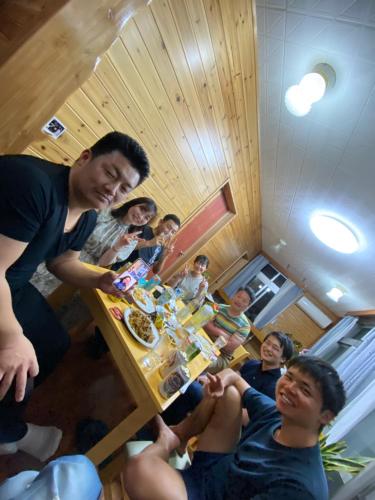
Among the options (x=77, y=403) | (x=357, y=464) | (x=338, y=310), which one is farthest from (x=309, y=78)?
(x=338, y=310)

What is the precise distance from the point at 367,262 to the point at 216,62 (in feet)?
9.77

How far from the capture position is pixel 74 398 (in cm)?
Result: 155

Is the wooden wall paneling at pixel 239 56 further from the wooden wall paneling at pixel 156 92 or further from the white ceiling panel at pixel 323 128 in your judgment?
the wooden wall paneling at pixel 156 92

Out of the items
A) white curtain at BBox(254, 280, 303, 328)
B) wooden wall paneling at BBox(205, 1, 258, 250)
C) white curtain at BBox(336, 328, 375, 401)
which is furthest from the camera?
white curtain at BBox(254, 280, 303, 328)

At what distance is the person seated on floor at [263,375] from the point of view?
1.61m

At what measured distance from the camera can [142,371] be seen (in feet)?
3.61

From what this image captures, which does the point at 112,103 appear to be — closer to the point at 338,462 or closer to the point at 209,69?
the point at 209,69

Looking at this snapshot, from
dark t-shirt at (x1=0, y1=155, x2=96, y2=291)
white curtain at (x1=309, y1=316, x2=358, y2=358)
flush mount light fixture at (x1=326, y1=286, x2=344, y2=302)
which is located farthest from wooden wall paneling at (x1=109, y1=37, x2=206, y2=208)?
white curtain at (x1=309, y1=316, x2=358, y2=358)

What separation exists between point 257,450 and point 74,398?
117cm

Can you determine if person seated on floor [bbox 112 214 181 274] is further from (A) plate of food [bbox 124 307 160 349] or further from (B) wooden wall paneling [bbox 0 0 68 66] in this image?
(B) wooden wall paneling [bbox 0 0 68 66]

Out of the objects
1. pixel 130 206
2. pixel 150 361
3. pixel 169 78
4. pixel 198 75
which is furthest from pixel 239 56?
pixel 150 361

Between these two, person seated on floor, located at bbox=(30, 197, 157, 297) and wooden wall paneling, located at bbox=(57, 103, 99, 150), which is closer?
wooden wall paneling, located at bbox=(57, 103, 99, 150)

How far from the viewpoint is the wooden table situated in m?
1.04

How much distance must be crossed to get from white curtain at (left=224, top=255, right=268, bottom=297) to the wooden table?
541 cm
